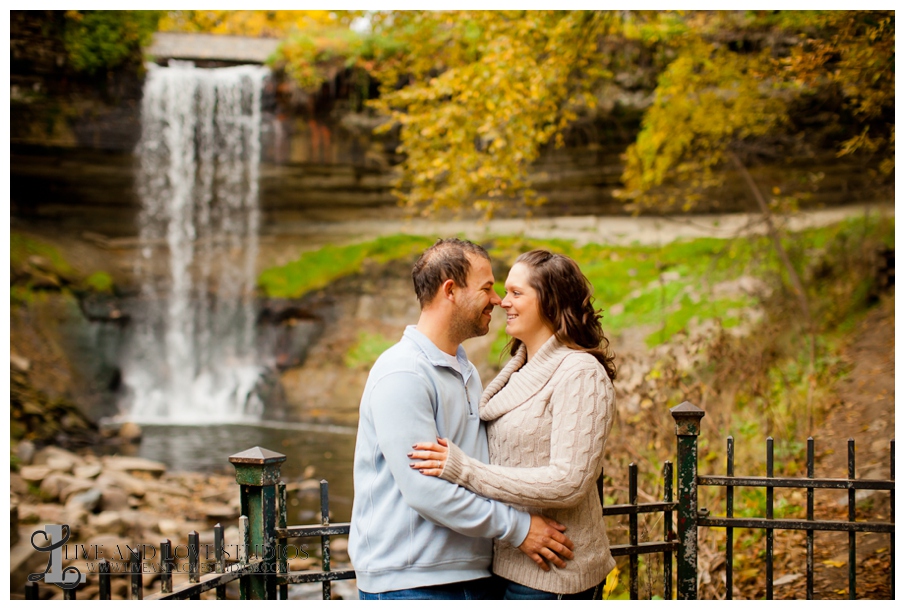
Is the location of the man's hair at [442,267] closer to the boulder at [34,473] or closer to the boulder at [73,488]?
the boulder at [73,488]

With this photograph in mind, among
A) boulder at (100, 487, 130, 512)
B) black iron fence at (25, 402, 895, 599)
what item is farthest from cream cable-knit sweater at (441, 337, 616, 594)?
boulder at (100, 487, 130, 512)

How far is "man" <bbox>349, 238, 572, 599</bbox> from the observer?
6.30ft

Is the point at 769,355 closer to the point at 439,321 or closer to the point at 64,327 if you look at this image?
the point at 439,321

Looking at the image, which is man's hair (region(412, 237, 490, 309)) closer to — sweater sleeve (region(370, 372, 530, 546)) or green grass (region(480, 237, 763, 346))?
sweater sleeve (region(370, 372, 530, 546))

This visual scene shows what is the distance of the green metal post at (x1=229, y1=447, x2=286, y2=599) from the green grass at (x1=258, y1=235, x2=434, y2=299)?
1106 centimetres

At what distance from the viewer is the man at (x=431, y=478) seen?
1.92 metres

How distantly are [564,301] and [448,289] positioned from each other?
0.38 meters

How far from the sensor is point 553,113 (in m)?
6.74

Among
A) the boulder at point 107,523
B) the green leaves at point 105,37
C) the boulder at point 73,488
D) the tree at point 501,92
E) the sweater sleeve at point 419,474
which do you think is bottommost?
the boulder at point 107,523

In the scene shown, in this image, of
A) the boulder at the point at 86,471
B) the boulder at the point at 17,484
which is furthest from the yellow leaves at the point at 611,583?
the boulder at the point at 86,471

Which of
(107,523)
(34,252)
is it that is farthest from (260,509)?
(34,252)

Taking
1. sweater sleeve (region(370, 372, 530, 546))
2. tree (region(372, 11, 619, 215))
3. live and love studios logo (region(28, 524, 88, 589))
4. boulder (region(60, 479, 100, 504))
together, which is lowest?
boulder (region(60, 479, 100, 504))

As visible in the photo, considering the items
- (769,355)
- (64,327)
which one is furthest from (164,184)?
(769,355)

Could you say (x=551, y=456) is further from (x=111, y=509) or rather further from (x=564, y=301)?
(x=111, y=509)
